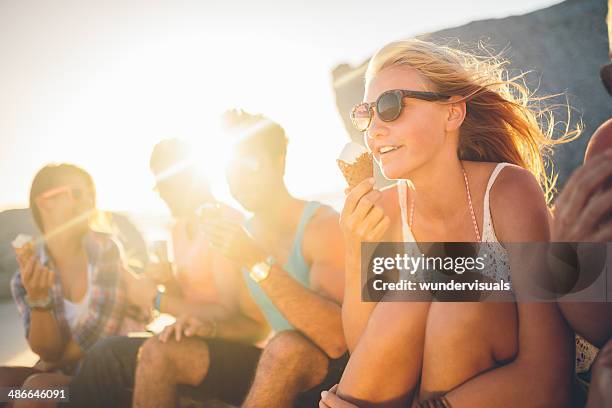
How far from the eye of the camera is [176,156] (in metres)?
3.98

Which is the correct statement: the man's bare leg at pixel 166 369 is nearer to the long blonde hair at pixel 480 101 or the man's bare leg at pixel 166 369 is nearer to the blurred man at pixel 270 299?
the blurred man at pixel 270 299

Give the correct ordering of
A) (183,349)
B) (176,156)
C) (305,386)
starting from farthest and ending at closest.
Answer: (176,156) < (183,349) < (305,386)

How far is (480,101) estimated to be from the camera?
238 centimetres

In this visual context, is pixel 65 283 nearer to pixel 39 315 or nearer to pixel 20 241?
pixel 39 315

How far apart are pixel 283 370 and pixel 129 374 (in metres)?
1.24

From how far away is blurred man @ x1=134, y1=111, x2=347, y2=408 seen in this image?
2270 millimetres

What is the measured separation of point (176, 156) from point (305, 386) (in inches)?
97.2

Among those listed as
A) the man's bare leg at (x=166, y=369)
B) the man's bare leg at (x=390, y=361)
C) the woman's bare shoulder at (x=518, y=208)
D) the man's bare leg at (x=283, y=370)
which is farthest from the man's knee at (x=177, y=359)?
the woman's bare shoulder at (x=518, y=208)

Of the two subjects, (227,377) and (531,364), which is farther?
(227,377)

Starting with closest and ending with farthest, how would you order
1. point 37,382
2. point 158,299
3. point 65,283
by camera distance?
point 37,382, point 158,299, point 65,283

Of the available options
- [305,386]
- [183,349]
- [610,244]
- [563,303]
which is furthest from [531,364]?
[183,349]

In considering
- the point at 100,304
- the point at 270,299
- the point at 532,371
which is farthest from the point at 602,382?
the point at 100,304

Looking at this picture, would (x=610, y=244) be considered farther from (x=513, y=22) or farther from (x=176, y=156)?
(x=513, y=22)

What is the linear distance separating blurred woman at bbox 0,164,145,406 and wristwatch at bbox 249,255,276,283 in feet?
5.59
